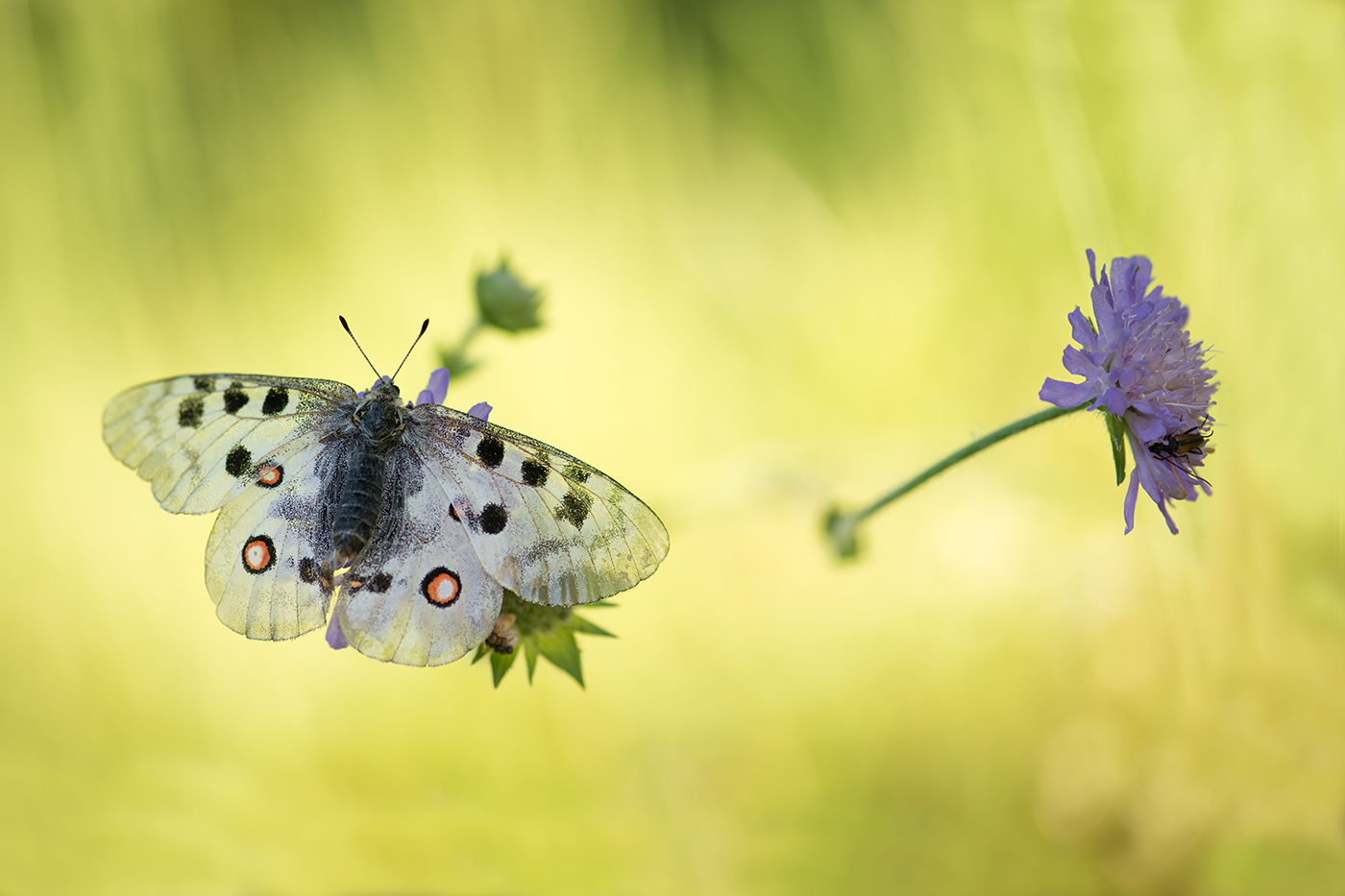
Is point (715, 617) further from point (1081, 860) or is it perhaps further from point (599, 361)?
point (1081, 860)

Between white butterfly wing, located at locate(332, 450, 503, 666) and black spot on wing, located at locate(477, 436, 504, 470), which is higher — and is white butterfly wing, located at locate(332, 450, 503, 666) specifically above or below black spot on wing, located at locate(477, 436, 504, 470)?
below

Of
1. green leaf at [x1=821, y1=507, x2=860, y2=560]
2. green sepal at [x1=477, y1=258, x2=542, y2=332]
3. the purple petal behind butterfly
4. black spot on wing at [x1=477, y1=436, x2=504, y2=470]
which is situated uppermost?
green sepal at [x1=477, y1=258, x2=542, y2=332]

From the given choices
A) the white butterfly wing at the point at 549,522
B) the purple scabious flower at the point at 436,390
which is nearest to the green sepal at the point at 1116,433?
the white butterfly wing at the point at 549,522

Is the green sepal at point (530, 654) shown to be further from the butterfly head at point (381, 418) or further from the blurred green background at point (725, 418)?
the blurred green background at point (725, 418)

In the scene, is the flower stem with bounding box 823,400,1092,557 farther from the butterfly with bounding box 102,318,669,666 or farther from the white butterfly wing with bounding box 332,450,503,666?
the white butterfly wing with bounding box 332,450,503,666

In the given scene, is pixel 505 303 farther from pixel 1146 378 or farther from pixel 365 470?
pixel 1146 378

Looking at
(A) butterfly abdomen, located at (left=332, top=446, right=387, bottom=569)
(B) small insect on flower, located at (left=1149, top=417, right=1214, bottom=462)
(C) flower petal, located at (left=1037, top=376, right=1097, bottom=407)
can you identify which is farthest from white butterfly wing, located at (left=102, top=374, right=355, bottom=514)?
(B) small insect on flower, located at (left=1149, top=417, right=1214, bottom=462)
